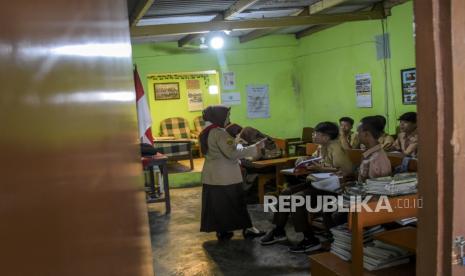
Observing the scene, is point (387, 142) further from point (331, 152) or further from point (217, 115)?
point (217, 115)

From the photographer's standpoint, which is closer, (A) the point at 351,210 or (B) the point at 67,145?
(B) the point at 67,145

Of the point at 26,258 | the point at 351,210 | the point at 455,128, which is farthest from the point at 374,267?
the point at 26,258

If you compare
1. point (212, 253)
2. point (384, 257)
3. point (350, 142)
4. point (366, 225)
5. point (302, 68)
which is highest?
point (302, 68)

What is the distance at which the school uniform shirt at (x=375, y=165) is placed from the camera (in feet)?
10.0

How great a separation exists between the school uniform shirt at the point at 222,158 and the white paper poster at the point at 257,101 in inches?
141

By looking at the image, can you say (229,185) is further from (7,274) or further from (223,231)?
(7,274)


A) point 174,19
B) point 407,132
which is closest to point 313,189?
point 407,132

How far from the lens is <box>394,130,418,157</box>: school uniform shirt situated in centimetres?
406

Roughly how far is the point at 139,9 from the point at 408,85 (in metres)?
3.24

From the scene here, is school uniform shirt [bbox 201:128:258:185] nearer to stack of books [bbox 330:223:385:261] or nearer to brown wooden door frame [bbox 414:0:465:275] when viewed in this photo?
stack of books [bbox 330:223:385:261]

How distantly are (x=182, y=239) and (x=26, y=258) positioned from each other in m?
4.01

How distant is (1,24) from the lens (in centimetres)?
24

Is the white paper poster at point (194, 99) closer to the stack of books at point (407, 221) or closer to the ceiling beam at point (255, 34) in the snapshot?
the ceiling beam at point (255, 34)

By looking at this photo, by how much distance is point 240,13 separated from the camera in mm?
5160
